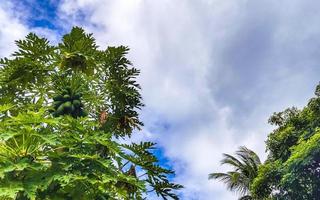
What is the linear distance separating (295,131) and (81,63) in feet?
46.7

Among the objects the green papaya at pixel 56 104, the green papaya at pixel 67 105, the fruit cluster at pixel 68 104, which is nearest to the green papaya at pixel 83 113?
the fruit cluster at pixel 68 104

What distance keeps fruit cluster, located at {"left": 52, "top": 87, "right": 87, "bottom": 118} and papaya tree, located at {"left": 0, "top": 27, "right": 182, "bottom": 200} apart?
0.02 m

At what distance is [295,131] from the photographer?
2053 cm

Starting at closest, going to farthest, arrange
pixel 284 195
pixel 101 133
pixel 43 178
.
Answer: pixel 43 178, pixel 101 133, pixel 284 195

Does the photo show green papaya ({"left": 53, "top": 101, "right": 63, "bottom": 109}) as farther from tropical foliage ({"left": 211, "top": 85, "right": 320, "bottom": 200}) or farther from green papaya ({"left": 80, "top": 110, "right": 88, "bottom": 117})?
tropical foliage ({"left": 211, "top": 85, "right": 320, "bottom": 200})

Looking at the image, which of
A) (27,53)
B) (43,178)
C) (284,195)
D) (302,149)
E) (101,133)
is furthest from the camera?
(284,195)

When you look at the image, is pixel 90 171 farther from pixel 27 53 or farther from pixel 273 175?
pixel 273 175

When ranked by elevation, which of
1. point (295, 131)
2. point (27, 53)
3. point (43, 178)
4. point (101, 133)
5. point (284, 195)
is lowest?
point (43, 178)

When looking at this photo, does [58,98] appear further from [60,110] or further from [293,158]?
Answer: [293,158]

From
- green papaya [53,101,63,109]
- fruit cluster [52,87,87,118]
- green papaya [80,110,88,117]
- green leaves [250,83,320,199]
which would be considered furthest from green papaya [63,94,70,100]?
green leaves [250,83,320,199]

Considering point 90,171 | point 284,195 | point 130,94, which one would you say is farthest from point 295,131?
point 90,171

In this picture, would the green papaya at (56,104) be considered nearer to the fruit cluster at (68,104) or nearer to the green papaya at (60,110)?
the fruit cluster at (68,104)

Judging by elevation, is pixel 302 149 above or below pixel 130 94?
above

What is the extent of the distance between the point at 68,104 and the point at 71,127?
128 centimetres
